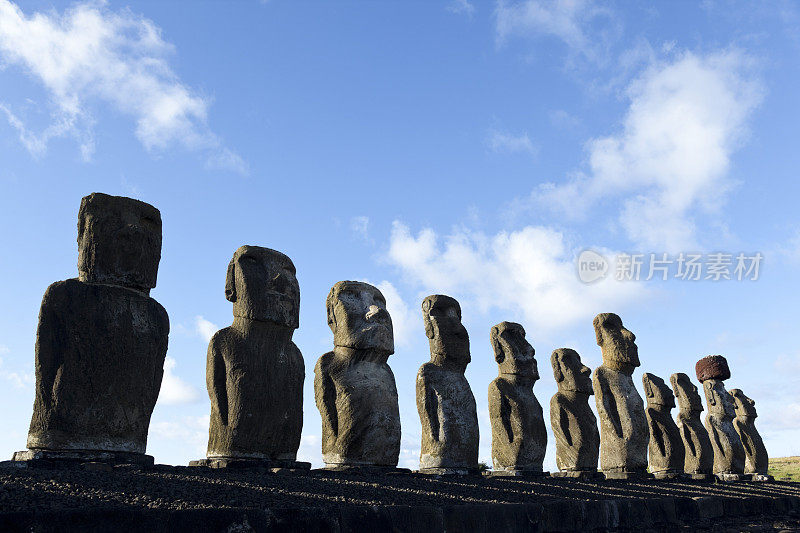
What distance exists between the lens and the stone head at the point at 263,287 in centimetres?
808

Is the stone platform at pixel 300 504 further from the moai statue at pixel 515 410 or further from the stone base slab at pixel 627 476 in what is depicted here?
the stone base slab at pixel 627 476

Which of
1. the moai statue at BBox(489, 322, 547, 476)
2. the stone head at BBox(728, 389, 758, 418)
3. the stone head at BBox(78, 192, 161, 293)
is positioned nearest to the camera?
the stone head at BBox(78, 192, 161, 293)

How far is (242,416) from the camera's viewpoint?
7641 millimetres

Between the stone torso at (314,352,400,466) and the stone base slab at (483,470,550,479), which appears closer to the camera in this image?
the stone torso at (314,352,400,466)

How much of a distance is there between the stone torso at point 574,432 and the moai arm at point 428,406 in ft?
14.1

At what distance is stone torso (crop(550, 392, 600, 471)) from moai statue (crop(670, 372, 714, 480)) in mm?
3351

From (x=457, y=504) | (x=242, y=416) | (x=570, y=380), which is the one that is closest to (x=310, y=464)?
(x=242, y=416)

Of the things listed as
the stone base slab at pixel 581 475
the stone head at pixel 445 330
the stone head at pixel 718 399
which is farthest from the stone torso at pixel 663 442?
the stone head at pixel 445 330

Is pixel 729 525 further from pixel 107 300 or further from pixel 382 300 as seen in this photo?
pixel 107 300

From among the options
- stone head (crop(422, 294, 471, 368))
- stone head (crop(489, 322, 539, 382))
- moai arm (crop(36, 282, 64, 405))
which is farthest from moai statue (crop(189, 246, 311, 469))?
stone head (crop(489, 322, 539, 382))

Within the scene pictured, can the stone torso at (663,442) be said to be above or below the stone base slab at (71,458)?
above

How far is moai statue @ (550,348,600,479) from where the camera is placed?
13594 mm

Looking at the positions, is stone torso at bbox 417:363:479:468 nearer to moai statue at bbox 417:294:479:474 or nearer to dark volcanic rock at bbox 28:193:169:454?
moai statue at bbox 417:294:479:474

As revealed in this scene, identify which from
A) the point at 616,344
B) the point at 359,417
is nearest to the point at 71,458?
the point at 359,417
